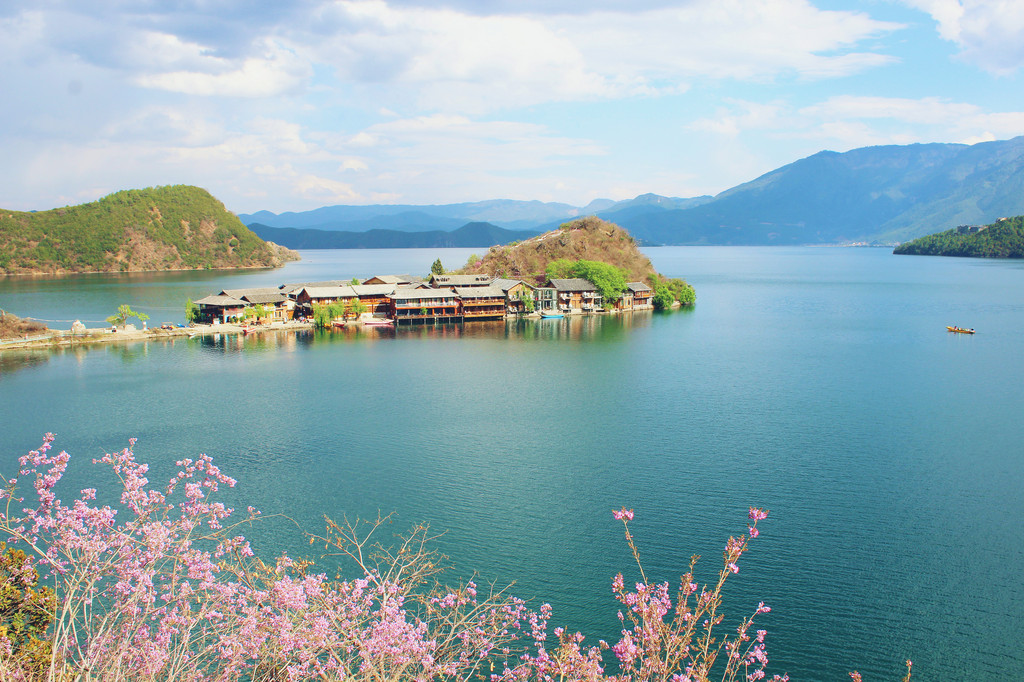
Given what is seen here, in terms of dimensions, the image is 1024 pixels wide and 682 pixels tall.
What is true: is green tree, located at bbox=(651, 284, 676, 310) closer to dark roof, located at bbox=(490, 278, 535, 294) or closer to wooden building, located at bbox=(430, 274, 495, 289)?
dark roof, located at bbox=(490, 278, 535, 294)

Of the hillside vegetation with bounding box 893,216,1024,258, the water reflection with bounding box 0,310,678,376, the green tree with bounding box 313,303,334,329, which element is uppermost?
the hillside vegetation with bounding box 893,216,1024,258

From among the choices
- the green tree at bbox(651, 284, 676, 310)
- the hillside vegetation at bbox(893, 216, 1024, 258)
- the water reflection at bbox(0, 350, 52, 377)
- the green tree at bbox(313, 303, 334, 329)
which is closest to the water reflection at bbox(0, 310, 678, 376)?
the water reflection at bbox(0, 350, 52, 377)

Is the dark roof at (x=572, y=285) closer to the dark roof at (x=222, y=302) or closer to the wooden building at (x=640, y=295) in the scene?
the wooden building at (x=640, y=295)

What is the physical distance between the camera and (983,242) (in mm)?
114125

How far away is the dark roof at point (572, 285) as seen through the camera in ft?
160

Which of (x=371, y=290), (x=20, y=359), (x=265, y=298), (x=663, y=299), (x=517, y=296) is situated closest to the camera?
(x=20, y=359)

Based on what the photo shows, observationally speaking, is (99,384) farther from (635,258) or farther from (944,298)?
(944,298)

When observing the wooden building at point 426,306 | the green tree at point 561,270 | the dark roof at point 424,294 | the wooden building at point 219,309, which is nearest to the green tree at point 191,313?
the wooden building at point 219,309

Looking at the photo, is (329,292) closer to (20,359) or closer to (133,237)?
(20,359)

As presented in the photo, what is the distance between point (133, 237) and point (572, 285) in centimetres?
8895

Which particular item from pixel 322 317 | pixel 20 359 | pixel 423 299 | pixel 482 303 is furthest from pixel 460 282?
pixel 20 359

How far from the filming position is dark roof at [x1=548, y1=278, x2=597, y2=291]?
48.8 metres

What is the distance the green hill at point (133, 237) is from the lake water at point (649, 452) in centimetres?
8021

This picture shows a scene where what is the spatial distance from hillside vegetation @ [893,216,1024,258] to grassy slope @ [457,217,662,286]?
83.5m
